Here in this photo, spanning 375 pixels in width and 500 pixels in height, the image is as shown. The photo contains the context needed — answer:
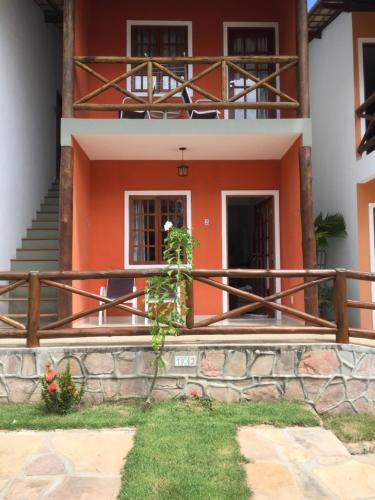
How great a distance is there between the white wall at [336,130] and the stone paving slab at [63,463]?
5557mm

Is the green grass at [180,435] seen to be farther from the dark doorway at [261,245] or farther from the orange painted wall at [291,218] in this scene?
the dark doorway at [261,245]

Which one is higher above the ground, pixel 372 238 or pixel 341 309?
pixel 372 238

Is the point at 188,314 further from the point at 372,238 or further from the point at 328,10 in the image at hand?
the point at 328,10

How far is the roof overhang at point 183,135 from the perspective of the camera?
6685mm

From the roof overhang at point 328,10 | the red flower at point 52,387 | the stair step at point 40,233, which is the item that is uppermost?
the roof overhang at point 328,10

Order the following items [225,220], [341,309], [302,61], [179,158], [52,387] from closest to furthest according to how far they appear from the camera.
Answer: [52,387] < [341,309] < [302,61] < [179,158] < [225,220]

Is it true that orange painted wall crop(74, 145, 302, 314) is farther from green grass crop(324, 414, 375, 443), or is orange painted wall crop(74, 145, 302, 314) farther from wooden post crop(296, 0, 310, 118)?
green grass crop(324, 414, 375, 443)

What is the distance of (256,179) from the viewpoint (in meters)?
8.34

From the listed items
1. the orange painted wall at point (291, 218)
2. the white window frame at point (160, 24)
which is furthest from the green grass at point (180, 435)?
the white window frame at point (160, 24)

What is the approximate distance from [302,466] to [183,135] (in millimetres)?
4897

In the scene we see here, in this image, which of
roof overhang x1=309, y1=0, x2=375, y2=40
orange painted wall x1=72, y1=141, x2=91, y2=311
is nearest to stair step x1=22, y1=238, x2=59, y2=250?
orange painted wall x1=72, y1=141, x2=91, y2=311

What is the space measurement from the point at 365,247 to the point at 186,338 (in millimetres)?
3997

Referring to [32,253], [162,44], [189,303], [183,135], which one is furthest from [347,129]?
[32,253]

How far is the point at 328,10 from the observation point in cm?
876
